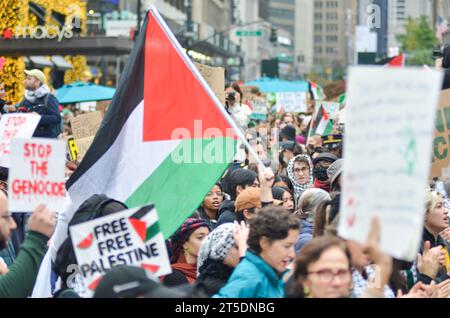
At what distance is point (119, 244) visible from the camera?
5504 mm

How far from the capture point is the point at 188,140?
7258 mm

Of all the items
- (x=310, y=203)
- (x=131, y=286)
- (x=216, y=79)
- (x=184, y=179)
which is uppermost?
(x=216, y=79)

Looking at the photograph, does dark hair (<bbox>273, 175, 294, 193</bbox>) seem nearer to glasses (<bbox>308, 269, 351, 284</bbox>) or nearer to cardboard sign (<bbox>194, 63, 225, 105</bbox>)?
cardboard sign (<bbox>194, 63, 225, 105</bbox>)

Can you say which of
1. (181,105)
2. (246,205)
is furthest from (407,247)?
(246,205)

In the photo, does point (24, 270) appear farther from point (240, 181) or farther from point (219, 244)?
point (240, 181)

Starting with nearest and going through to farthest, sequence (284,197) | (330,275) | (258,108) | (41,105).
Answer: (330,275), (284,197), (41,105), (258,108)

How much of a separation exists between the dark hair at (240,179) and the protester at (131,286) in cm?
498

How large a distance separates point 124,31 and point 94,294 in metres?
43.6

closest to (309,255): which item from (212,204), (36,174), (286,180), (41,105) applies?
(36,174)

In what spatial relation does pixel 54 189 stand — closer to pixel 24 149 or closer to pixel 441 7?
pixel 24 149

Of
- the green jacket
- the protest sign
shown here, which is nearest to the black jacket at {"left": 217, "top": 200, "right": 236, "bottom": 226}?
the green jacket

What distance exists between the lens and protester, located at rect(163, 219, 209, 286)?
762 cm

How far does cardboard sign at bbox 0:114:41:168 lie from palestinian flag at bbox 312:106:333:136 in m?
9.68

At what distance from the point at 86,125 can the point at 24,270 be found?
7131mm
